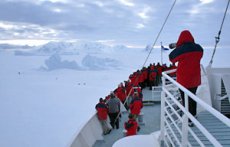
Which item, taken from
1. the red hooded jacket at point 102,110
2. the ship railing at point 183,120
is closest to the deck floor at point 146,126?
the red hooded jacket at point 102,110

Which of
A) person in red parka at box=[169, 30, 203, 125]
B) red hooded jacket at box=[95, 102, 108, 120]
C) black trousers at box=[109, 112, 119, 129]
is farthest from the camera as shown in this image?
black trousers at box=[109, 112, 119, 129]

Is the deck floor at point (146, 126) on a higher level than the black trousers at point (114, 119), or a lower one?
lower

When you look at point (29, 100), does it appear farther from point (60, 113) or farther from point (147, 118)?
point (147, 118)

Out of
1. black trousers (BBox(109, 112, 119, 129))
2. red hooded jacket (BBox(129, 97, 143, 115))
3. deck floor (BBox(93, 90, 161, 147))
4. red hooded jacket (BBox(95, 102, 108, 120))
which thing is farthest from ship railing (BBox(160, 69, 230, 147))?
black trousers (BBox(109, 112, 119, 129))

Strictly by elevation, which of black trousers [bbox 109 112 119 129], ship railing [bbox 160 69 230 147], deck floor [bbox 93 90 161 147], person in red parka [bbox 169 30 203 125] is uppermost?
person in red parka [bbox 169 30 203 125]

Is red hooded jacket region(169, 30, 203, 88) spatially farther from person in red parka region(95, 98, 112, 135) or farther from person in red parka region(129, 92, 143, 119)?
person in red parka region(95, 98, 112, 135)

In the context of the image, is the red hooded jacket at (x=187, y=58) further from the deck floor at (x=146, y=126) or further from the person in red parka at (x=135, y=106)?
the person in red parka at (x=135, y=106)

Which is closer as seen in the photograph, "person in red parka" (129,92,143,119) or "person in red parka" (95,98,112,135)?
"person in red parka" (129,92,143,119)

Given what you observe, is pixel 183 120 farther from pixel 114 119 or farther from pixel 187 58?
pixel 114 119

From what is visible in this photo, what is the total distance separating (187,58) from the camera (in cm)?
360

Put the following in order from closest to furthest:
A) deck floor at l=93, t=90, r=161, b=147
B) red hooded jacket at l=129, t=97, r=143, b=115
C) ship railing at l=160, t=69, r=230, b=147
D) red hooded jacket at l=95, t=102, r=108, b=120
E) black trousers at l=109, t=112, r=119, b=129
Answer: ship railing at l=160, t=69, r=230, b=147 < deck floor at l=93, t=90, r=161, b=147 < red hooded jacket at l=129, t=97, r=143, b=115 < red hooded jacket at l=95, t=102, r=108, b=120 < black trousers at l=109, t=112, r=119, b=129

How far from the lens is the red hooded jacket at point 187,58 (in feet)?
11.8

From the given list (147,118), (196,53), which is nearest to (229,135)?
(196,53)

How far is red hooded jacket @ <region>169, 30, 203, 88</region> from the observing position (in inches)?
141
